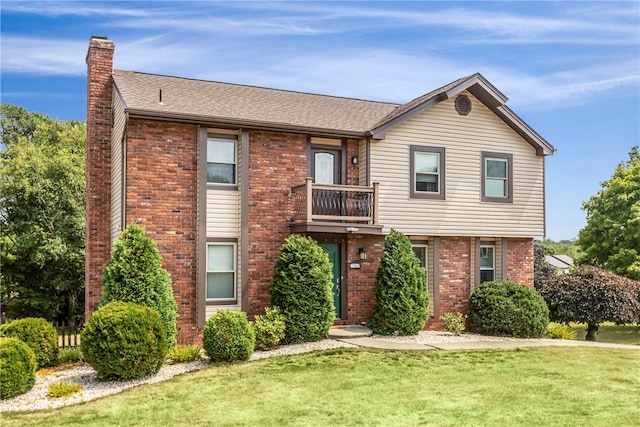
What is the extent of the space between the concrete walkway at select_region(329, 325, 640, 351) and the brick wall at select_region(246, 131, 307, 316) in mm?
2356

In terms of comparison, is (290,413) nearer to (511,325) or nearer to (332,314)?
(332,314)

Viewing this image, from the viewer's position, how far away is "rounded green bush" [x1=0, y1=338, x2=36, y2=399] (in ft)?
35.6

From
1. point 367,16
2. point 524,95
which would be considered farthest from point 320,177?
point 524,95

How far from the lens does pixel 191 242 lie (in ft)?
49.6

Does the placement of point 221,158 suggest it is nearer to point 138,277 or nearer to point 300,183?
point 300,183

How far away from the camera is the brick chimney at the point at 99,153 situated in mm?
17156

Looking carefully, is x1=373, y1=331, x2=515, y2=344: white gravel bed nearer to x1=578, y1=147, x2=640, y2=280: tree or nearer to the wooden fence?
the wooden fence

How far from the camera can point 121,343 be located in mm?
11336

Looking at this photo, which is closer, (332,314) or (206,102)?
(332,314)

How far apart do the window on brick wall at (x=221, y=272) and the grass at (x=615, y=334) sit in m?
16.5

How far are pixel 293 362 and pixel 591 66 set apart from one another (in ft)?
46.7

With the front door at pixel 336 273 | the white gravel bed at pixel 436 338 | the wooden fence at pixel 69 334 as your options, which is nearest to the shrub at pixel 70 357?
the wooden fence at pixel 69 334

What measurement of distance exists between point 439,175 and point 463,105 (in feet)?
7.79

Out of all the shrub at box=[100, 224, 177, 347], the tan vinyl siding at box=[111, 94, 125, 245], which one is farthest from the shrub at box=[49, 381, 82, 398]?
the tan vinyl siding at box=[111, 94, 125, 245]
